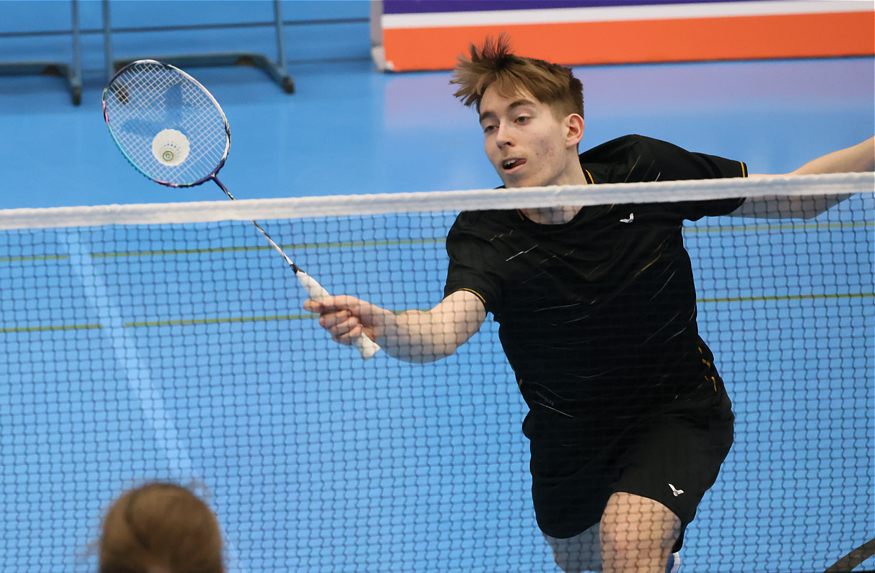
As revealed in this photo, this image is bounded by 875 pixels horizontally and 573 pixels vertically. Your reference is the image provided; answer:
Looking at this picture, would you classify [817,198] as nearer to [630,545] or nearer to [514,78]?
[514,78]

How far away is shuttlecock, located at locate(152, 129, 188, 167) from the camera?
13.5ft

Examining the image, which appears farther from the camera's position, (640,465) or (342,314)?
(640,465)

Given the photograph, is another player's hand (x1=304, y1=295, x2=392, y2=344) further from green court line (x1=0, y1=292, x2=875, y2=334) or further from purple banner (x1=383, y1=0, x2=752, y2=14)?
purple banner (x1=383, y1=0, x2=752, y2=14)

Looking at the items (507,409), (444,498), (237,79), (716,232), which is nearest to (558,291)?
(444,498)

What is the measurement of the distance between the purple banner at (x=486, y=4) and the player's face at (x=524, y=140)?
7.00 meters

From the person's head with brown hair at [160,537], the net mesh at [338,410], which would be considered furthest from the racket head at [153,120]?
the person's head with brown hair at [160,537]

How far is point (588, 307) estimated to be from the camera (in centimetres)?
327

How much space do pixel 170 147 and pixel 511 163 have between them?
1407mm

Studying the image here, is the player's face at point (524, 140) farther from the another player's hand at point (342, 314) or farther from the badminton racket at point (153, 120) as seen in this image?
the badminton racket at point (153, 120)

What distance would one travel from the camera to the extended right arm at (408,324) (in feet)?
9.09

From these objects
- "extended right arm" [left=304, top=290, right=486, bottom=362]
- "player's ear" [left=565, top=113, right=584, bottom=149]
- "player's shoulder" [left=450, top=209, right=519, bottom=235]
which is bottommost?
"extended right arm" [left=304, top=290, right=486, bottom=362]

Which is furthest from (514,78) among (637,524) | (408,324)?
(637,524)

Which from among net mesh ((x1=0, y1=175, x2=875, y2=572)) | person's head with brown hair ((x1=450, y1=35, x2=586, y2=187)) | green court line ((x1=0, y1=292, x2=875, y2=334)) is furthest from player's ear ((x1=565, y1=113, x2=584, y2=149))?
green court line ((x1=0, y1=292, x2=875, y2=334))

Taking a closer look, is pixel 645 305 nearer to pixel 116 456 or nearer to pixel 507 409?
pixel 507 409
